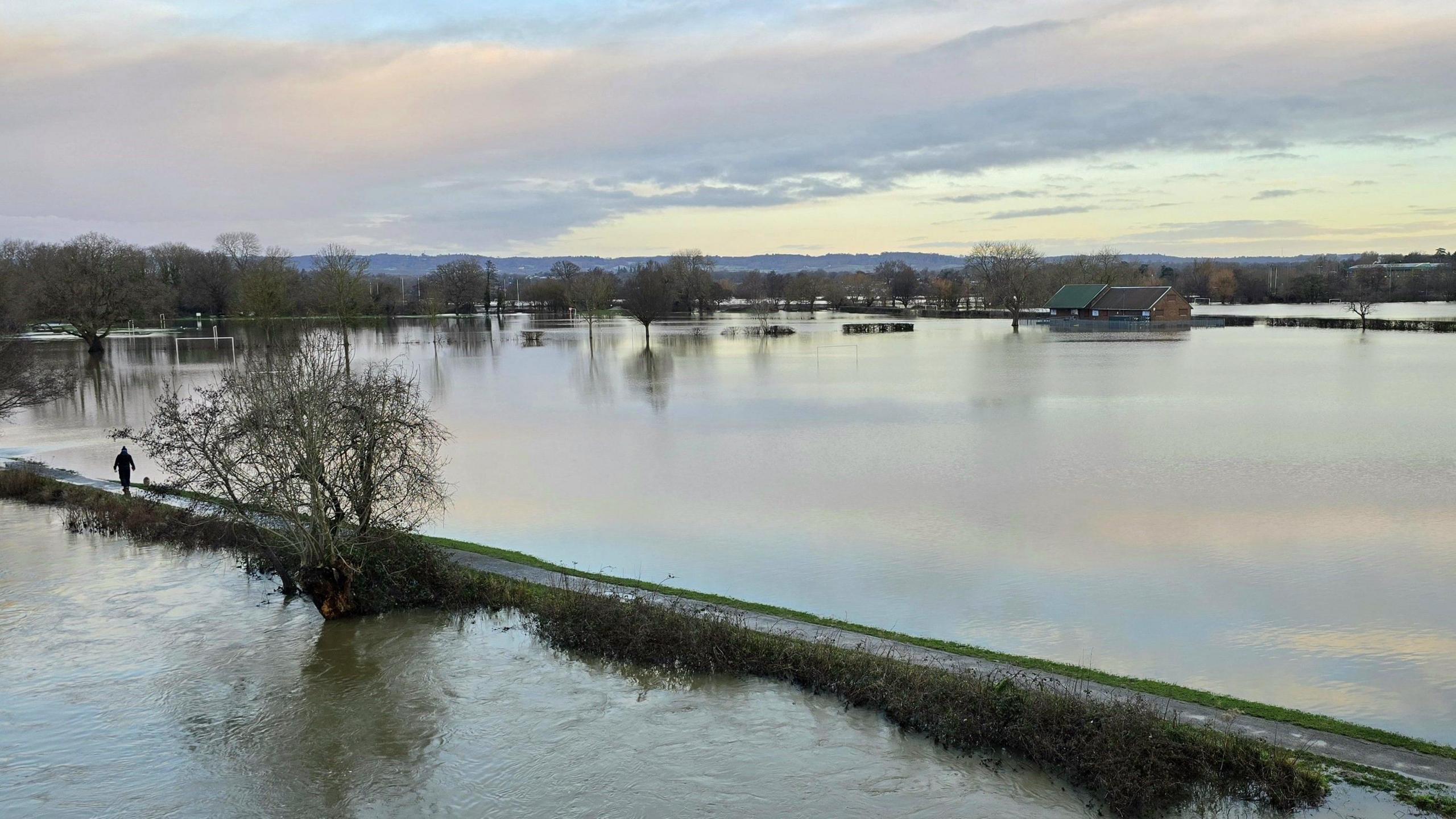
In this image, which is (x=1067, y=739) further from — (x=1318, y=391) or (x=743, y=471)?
(x=1318, y=391)

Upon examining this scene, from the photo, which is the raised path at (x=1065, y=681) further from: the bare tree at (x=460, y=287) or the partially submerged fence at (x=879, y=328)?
the bare tree at (x=460, y=287)

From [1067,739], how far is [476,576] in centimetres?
752

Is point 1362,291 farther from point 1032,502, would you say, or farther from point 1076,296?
point 1032,502

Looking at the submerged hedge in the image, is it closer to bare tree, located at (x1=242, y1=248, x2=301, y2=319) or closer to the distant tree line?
the distant tree line

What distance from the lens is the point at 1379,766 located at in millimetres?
7449

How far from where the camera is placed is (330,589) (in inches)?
476

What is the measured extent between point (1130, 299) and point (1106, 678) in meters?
78.0

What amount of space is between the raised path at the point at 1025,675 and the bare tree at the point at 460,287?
11732 centimetres

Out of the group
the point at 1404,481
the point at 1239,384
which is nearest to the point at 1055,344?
the point at 1239,384

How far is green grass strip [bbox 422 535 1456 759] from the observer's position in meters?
7.99

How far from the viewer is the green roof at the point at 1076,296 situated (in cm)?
8281

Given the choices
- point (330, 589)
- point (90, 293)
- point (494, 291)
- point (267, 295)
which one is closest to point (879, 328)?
point (267, 295)

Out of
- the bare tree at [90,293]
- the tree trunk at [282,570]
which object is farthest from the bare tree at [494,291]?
the tree trunk at [282,570]

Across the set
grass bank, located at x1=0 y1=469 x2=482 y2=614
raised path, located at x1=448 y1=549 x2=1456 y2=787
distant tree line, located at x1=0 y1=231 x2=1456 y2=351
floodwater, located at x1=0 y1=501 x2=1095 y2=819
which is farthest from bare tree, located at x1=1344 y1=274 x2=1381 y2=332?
floodwater, located at x1=0 y1=501 x2=1095 y2=819
